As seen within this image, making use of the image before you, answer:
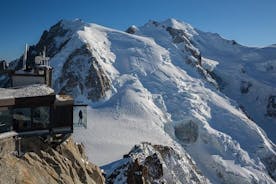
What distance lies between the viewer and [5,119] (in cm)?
1948

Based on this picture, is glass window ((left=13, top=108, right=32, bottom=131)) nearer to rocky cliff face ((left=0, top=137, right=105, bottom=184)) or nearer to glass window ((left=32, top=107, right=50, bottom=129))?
glass window ((left=32, top=107, right=50, bottom=129))

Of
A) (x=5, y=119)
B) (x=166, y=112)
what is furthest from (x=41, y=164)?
(x=166, y=112)

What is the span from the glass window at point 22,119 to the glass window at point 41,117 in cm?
26

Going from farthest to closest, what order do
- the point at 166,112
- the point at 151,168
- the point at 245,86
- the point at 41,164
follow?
the point at 245,86, the point at 166,112, the point at 151,168, the point at 41,164

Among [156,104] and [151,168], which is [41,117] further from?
[156,104]

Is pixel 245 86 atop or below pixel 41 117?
below

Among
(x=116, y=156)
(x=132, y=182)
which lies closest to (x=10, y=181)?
(x=132, y=182)

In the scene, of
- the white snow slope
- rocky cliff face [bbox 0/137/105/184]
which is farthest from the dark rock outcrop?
rocky cliff face [bbox 0/137/105/184]

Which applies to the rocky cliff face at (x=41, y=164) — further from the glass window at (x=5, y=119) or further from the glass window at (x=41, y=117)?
the glass window at (x=41, y=117)

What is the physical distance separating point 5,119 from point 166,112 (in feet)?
A: 243

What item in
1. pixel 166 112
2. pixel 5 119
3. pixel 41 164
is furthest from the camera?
pixel 166 112

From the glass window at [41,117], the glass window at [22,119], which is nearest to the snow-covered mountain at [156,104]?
the glass window at [41,117]

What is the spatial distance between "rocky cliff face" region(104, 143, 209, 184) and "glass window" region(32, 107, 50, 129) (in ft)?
78.0

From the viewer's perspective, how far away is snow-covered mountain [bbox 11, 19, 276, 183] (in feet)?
263
